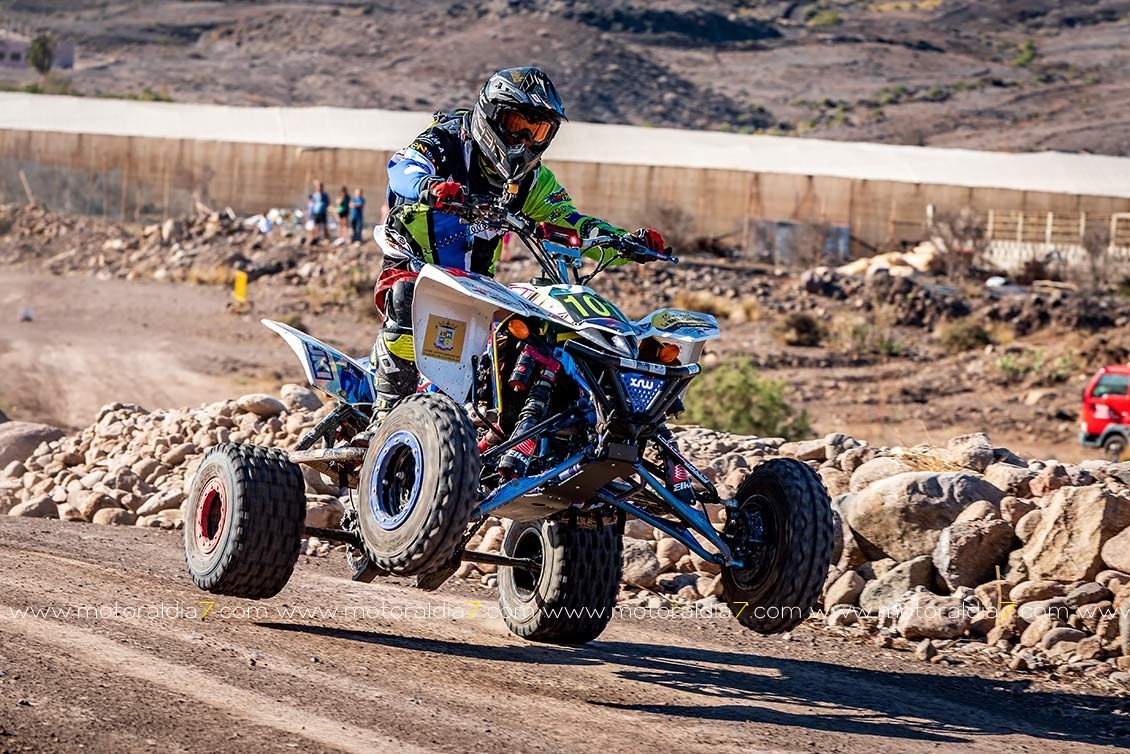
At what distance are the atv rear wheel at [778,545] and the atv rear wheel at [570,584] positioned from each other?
3.07 feet

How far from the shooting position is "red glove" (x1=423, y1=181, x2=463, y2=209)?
720cm

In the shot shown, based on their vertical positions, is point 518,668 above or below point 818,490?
below

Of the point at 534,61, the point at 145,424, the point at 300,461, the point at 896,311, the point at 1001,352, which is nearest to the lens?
the point at 300,461

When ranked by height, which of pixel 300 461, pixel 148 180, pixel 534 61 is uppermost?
pixel 534 61

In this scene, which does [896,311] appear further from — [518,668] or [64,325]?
[518,668]

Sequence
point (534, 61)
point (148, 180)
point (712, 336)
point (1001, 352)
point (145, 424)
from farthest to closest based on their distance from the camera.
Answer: point (534, 61) → point (148, 180) → point (1001, 352) → point (145, 424) → point (712, 336)

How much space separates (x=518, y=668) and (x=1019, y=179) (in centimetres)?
4170

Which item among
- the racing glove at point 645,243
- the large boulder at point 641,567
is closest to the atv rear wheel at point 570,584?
the racing glove at point 645,243

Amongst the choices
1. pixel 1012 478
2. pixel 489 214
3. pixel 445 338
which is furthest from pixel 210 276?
pixel 489 214

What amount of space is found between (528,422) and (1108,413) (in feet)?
64.2

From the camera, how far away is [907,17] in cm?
10000

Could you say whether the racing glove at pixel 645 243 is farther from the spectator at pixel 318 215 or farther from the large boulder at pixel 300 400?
the spectator at pixel 318 215

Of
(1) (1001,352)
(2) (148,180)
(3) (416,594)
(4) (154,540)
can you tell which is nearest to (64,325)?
(2) (148,180)

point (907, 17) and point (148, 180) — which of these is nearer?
point (148, 180)
